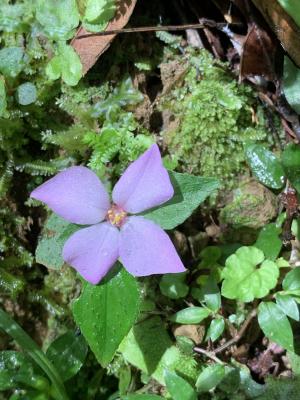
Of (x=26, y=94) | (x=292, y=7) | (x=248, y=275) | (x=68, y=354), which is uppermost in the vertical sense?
(x=292, y=7)

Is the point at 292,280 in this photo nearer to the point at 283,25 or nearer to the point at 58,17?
the point at 283,25

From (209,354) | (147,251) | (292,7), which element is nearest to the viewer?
(147,251)

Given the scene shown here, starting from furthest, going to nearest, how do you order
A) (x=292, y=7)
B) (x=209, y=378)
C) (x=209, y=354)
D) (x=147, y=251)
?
(x=209, y=354), (x=209, y=378), (x=292, y=7), (x=147, y=251)

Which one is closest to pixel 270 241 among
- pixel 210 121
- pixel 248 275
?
pixel 248 275

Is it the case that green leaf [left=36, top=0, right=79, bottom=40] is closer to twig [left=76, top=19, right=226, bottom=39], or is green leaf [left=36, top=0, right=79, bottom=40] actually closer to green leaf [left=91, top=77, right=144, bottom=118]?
twig [left=76, top=19, right=226, bottom=39]

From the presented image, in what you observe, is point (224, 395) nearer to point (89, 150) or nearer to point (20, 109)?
A: point (89, 150)

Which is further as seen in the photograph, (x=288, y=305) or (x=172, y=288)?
(x=172, y=288)

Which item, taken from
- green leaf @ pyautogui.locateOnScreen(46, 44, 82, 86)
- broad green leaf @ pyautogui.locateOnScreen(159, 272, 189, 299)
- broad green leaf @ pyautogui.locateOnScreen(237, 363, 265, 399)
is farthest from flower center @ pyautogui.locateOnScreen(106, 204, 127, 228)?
broad green leaf @ pyautogui.locateOnScreen(237, 363, 265, 399)

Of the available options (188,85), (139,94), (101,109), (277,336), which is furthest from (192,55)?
(277,336)
